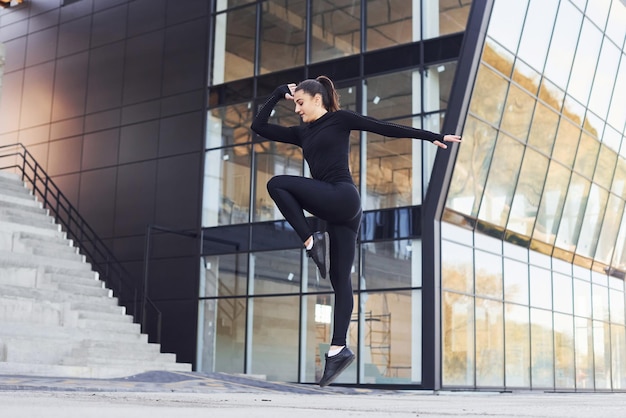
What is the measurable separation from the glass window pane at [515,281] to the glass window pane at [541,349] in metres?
0.64

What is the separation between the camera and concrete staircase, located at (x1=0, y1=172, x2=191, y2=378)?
50.3ft

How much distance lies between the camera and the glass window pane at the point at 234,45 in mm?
23000

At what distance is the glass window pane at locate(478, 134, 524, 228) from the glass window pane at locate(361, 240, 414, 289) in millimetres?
2412

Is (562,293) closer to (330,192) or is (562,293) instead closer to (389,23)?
(389,23)

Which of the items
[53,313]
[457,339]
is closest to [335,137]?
[53,313]

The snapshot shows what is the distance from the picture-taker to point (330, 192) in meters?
5.57

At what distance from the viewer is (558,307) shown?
2345 cm

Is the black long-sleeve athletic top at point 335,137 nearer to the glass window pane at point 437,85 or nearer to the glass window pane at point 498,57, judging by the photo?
the glass window pane at point 437,85

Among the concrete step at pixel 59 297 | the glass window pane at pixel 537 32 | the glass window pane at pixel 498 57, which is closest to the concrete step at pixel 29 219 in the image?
the concrete step at pixel 59 297


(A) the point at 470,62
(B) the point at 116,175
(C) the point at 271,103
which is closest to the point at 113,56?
(B) the point at 116,175

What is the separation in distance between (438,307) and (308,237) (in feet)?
44.2

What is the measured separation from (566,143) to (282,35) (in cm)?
815

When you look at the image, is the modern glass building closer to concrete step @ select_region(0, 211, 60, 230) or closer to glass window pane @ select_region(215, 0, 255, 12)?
glass window pane @ select_region(215, 0, 255, 12)

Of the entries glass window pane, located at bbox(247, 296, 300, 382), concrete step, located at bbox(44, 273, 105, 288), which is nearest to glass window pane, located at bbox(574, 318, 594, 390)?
glass window pane, located at bbox(247, 296, 300, 382)
